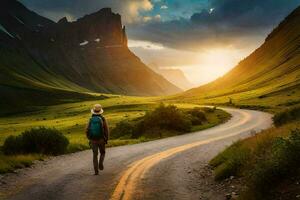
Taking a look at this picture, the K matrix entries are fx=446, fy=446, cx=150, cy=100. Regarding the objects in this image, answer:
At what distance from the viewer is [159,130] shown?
4409 cm

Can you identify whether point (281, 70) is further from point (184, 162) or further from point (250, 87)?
point (184, 162)

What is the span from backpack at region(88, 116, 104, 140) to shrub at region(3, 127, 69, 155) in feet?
24.4

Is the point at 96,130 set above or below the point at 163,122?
above

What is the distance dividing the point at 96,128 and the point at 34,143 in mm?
8228

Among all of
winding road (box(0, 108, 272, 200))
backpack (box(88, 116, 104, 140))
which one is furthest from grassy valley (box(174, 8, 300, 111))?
backpack (box(88, 116, 104, 140))

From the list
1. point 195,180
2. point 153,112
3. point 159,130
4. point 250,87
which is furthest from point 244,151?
point 250,87

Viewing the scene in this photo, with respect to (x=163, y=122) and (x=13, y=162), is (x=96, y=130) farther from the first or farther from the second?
(x=163, y=122)

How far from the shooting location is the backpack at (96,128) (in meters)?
18.2

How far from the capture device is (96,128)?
18172 millimetres

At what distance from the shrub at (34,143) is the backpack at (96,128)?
7.44m

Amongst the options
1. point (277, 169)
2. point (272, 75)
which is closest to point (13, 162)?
point (277, 169)

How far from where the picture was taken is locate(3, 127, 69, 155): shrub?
24797mm

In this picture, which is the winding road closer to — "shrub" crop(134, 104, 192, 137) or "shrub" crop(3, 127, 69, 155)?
"shrub" crop(3, 127, 69, 155)

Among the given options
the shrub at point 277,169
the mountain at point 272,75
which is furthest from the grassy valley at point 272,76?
the shrub at point 277,169
